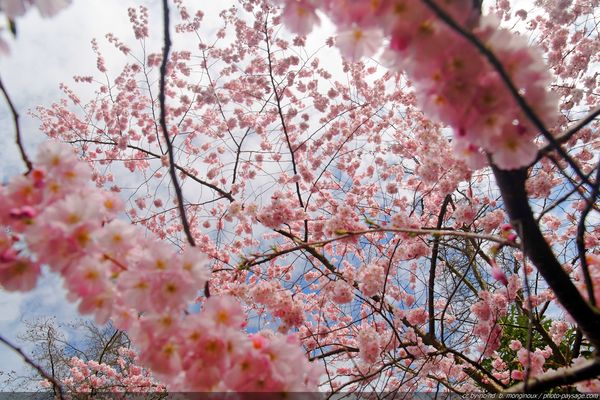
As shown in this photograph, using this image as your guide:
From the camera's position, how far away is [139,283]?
Answer: 53.3 inches

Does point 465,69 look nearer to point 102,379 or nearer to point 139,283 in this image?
point 139,283

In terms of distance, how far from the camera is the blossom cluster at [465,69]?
1.14 metres

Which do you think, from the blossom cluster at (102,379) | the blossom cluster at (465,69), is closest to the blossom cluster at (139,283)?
the blossom cluster at (465,69)

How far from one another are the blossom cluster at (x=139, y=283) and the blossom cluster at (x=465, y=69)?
90 centimetres

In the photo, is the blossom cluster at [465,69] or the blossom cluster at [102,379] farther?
the blossom cluster at [102,379]

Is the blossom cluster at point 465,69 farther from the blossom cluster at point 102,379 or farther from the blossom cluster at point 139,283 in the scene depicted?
the blossom cluster at point 102,379

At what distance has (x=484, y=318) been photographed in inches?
179

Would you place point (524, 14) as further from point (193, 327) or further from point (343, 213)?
point (193, 327)

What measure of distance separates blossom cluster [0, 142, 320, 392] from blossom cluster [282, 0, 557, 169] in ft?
2.94

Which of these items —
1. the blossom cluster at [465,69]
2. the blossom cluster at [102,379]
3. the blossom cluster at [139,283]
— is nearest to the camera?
the blossom cluster at [465,69]

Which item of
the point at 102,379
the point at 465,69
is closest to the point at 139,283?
the point at 465,69

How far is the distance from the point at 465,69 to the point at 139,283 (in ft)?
3.94

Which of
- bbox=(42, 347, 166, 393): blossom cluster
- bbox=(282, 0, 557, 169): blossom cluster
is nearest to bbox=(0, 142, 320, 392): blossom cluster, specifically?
bbox=(282, 0, 557, 169): blossom cluster

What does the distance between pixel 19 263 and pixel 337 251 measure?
5.63 meters
